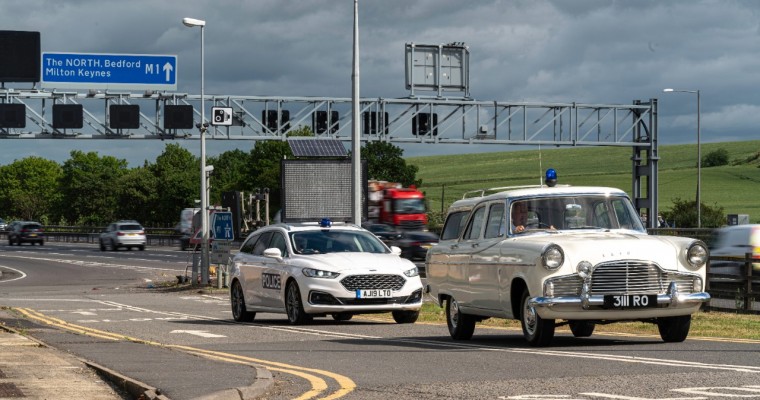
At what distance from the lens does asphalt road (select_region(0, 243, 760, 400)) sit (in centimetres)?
1108

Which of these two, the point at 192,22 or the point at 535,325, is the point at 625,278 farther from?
the point at 192,22

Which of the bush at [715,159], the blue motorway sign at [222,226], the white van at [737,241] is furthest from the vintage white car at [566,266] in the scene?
the bush at [715,159]

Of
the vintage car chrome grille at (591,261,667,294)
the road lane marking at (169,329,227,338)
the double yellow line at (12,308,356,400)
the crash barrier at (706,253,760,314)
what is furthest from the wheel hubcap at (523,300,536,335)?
the crash barrier at (706,253,760,314)

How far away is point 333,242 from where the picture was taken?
72.1 feet

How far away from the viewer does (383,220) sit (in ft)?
237

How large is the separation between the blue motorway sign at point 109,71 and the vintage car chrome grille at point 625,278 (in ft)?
184

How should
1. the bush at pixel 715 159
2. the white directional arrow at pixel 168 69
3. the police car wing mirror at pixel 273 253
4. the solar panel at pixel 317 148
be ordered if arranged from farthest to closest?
the bush at pixel 715 159
the white directional arrow at pixel 168 69
the solar panel at pixel 317 148
the police car wing mirror at pixel 273 253

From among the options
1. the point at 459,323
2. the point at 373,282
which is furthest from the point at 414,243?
the point at 459,323

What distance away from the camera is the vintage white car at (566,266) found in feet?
48.4

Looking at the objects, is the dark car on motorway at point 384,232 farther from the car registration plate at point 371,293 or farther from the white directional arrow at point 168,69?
the car registration plate at point 371,293

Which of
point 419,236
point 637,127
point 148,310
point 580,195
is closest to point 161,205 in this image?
point 637,127

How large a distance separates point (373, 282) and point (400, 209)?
165 ft

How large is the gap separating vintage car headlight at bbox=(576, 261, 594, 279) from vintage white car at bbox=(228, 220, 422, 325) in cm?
629

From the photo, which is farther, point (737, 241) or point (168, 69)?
point (168, 69)
